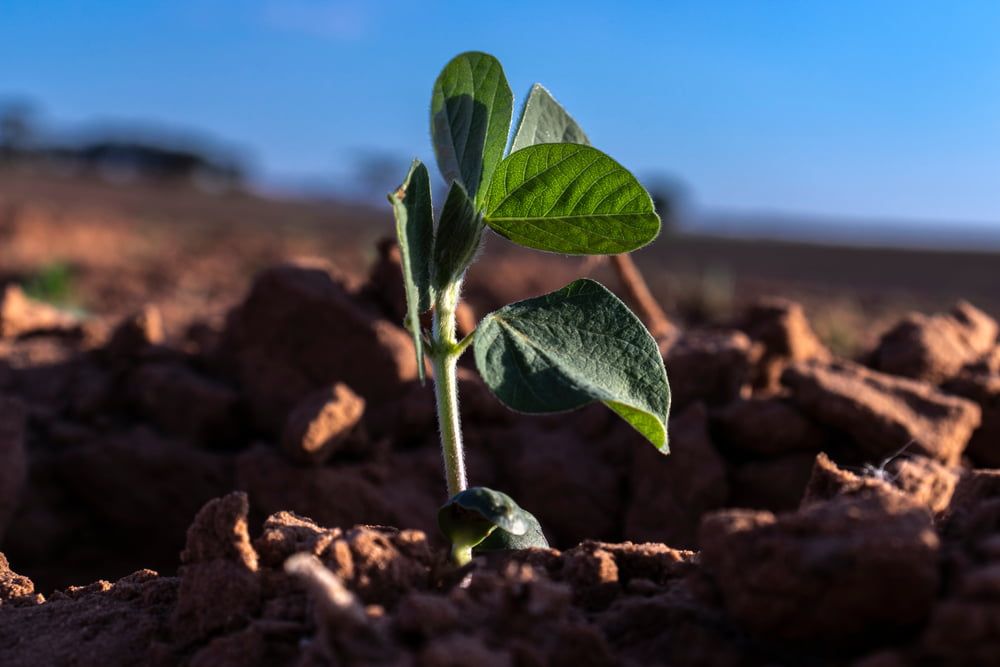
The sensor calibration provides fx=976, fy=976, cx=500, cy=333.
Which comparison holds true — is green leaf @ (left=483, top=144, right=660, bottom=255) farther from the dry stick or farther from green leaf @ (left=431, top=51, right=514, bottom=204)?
the dry stick

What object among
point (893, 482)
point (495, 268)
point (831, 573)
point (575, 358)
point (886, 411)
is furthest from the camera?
point (495, 268)

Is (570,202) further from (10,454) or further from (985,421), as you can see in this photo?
(985,421)

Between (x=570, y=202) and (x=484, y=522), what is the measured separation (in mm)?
534

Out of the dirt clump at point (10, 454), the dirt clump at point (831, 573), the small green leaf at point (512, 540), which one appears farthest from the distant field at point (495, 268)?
the dirt clump at point (831, 573)

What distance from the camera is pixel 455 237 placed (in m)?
1.58

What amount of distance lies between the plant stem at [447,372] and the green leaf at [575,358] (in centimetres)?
11

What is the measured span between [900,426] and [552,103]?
1581 mm

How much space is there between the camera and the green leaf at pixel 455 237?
155 cm

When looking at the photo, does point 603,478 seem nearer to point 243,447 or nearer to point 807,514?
point 243,447

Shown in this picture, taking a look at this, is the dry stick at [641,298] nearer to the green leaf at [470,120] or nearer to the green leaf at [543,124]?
the green leaf at [543,124]

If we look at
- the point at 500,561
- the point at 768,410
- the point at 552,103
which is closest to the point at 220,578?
the point at 500,561

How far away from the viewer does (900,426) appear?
2.78 m

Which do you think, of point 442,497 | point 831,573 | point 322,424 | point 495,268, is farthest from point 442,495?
point 495,268

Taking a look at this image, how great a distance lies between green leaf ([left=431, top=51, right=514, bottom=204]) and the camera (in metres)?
1.63
